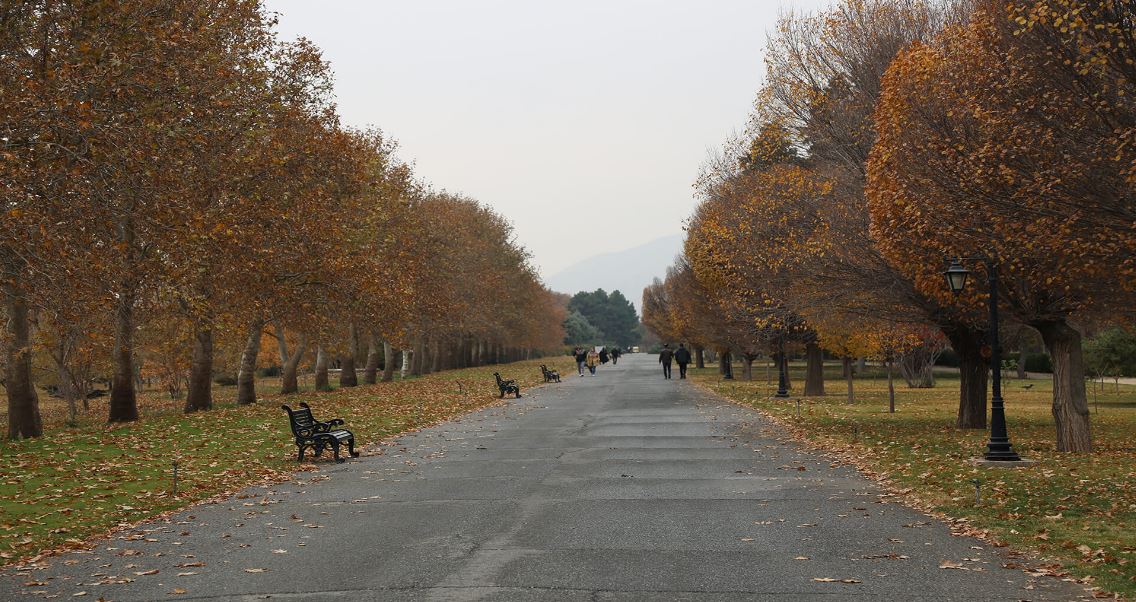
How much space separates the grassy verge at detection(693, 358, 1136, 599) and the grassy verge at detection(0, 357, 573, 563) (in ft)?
30.9

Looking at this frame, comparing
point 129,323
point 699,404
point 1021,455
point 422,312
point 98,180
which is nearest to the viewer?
point 98,180

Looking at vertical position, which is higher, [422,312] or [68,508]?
[422,312]

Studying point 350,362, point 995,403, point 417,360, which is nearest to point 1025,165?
point 995,403

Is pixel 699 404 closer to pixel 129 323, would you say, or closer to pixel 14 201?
pixel 129 323

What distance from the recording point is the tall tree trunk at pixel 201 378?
32388 millimetres

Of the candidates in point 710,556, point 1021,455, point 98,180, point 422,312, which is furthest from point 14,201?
point 422,312

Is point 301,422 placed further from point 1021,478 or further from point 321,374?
point 321,374

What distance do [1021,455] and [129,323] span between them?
72.6 feet

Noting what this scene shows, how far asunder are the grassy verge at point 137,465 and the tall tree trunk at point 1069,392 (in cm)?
1345

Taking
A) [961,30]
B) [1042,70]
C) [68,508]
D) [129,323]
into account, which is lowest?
[68,508]

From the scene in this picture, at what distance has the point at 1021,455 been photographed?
58.7 ft

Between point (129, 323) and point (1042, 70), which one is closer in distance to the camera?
point (1042, 70)

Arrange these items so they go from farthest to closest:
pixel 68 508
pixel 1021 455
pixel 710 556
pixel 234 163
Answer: pixel 234 163, pixel 1021 455, pixel 68 508, pixel 710 556

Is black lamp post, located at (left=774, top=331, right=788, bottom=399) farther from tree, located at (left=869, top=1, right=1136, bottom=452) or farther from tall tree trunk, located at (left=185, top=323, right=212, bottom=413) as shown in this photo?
tall tree trunk, located at (left=185, top=323, right=212, bottom=413)
